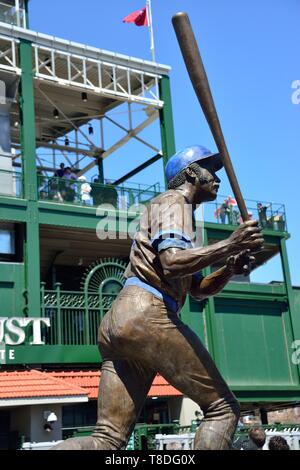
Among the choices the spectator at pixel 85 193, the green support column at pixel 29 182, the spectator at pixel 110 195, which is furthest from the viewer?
the spectator at pixel 110 195

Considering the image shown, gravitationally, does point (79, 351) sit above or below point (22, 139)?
below

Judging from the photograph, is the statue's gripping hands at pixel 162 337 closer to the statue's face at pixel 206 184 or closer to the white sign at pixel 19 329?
the statue's face at pixel 206 184

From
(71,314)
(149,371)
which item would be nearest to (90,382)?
(71,314)

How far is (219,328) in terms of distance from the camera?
24.3 meters

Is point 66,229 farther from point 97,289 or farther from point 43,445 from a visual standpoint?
point 43,445

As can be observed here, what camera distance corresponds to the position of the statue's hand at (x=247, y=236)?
422 centimetres

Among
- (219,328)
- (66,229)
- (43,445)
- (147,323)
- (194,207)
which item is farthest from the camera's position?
(219,328)

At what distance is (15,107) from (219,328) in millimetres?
10274

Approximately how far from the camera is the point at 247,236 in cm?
423

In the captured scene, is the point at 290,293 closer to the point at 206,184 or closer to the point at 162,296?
the point at 206,184

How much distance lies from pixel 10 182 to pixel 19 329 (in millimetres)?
4491

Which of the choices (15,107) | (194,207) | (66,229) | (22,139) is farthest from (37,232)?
(194,207)

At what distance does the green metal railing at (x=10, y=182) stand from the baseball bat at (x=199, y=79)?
1739 cm

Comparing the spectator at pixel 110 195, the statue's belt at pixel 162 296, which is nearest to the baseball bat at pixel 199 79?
the statue's belt at pixel 162 296
